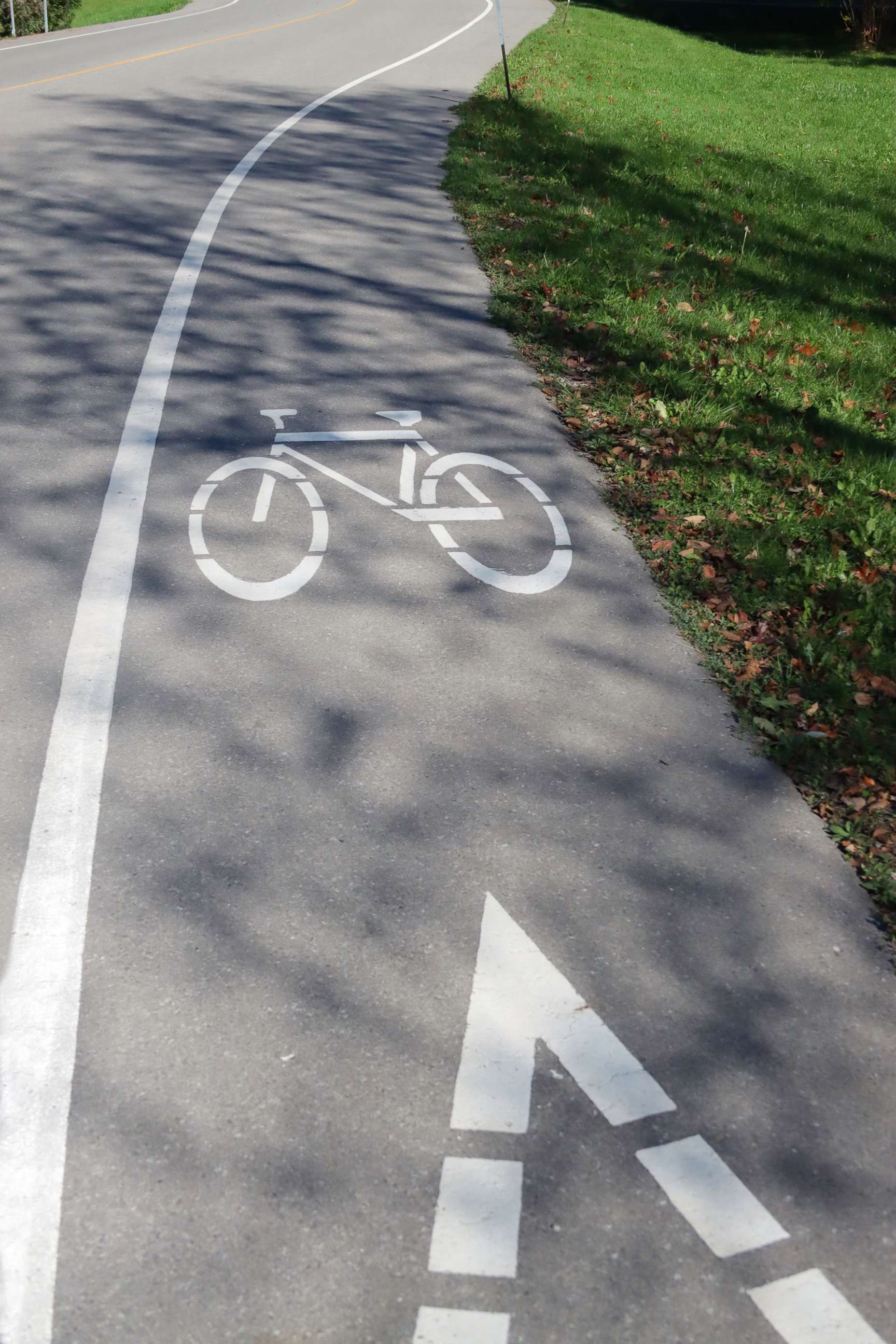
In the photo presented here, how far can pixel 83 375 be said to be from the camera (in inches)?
303

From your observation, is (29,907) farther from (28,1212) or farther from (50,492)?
(50,492)

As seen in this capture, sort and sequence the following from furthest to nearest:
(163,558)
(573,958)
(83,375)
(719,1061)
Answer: (83,375) → (163,558) → (573,958) → (719,1061)

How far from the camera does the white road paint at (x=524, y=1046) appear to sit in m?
3.17

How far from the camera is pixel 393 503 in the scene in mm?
6391

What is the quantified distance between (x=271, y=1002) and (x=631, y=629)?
2666 mm

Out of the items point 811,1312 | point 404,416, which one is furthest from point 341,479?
point 811,1312

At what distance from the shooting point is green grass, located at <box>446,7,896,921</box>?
17.0 feet

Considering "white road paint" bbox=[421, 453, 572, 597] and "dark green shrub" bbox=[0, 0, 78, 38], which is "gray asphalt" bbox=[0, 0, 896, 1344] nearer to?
"white road paint" bbox=[421, 453, 572, 597]

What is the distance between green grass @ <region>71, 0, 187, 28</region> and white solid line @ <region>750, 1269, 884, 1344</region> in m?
31.3

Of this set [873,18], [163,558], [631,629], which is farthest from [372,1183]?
[873,18]

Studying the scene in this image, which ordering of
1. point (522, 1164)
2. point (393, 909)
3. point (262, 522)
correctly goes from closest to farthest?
point (522, 1164)
point (393, 909)
point (262, 522)

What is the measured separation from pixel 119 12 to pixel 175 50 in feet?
39.1

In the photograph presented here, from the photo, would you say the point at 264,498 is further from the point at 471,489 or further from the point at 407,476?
the point at 471,489

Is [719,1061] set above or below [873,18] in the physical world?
below
